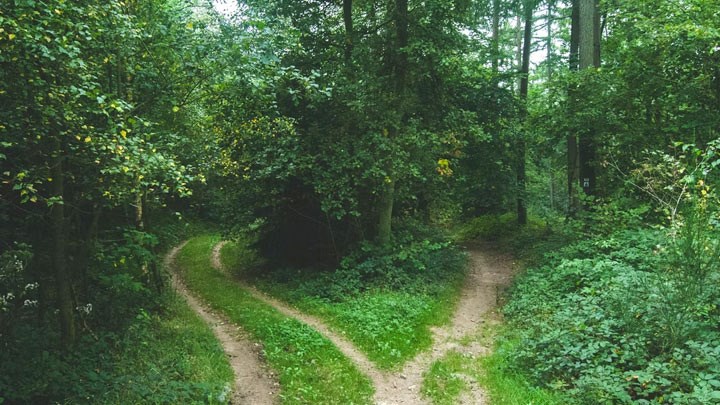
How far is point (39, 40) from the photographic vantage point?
489 centimetres

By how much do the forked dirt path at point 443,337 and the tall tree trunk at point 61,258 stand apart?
16.0 ft

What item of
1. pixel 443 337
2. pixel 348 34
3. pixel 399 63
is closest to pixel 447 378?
pixel 443 337

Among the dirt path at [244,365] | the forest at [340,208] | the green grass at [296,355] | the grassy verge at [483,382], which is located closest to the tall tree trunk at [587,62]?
the forest at [340,208]

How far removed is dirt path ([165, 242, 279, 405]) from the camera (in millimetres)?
7652

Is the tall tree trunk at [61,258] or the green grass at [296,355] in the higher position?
the tall tree trunk at [61,258]

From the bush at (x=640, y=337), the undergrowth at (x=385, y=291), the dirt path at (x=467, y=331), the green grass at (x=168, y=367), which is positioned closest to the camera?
the bush at (x=640, y=337)

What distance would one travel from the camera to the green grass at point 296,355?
7.64 metres

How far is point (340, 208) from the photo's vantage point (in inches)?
531

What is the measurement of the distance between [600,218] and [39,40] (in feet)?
41.9

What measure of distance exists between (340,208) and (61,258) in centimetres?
760

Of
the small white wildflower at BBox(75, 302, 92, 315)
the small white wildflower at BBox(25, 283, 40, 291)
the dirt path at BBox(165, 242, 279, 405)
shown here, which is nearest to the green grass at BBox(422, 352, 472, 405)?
the dirt path at BBox(165, 242, 279, 405)

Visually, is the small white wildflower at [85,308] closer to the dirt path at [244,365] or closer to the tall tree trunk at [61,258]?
the tall tree trunk at [61,258]

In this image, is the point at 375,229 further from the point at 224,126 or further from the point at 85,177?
the point at 85,177

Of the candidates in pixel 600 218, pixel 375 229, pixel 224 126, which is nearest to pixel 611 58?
pixel 600 218
